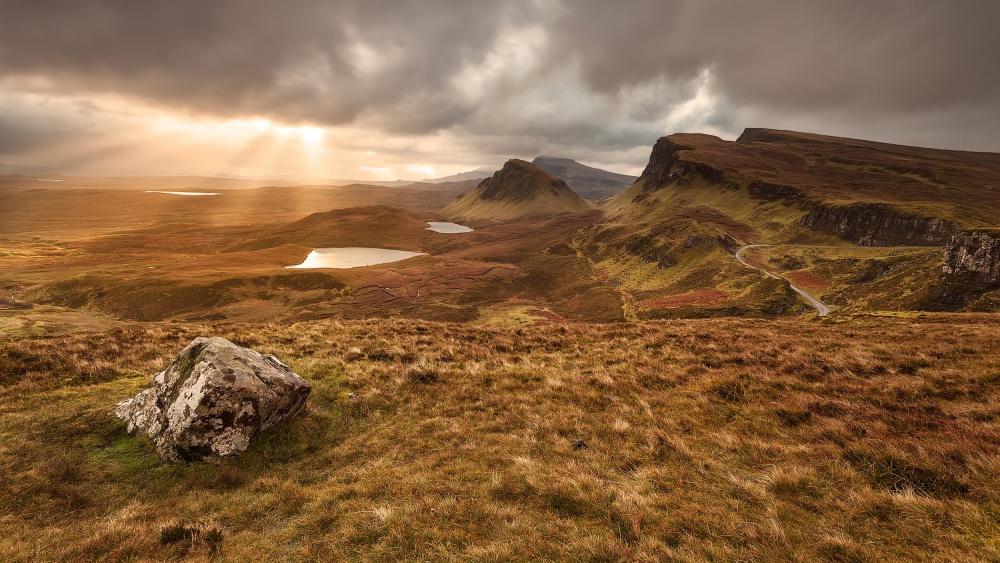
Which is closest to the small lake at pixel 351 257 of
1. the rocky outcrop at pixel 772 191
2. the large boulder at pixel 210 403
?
the large boulder at pixel 210 403

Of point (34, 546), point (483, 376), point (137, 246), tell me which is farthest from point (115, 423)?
point (137, 246)

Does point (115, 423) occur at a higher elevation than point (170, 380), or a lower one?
lower

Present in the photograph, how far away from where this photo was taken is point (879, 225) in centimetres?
9488

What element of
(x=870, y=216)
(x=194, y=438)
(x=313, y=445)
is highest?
(x=870, y=216)

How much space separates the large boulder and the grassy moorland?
390mm

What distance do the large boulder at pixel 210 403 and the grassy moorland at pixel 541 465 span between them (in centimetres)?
39

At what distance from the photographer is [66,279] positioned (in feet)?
269

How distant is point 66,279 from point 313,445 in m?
118

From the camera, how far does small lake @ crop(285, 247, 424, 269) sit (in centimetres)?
13125

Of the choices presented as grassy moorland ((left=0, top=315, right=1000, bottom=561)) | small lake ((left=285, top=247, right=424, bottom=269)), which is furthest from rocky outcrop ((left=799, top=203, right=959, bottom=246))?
small lake ((left=285, top=247, right=424, bottom=269))

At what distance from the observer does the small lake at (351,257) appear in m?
131

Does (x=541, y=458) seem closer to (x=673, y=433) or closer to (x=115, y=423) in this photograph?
(x=673, y=433)

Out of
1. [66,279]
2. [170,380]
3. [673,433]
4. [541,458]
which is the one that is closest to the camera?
[541,458]

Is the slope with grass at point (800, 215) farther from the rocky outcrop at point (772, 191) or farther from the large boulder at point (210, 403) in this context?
A: the large boulder at point (210, 403)
